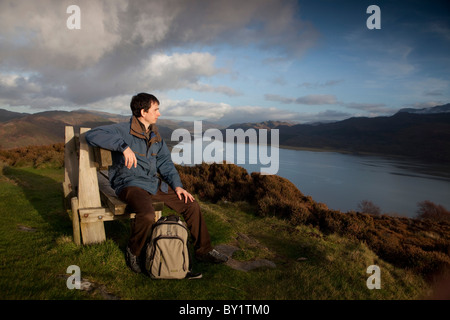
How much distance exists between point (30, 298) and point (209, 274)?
1739 millimetres

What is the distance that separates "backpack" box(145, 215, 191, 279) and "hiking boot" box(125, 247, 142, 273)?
0.14 meters

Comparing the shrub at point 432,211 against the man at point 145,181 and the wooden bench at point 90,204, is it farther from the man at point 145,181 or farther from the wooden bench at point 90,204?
the wooden bench at point 90,204

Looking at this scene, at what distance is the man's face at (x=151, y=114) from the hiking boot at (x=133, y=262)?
1713mm

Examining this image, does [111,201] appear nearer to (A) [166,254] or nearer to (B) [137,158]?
(B) [137,158]

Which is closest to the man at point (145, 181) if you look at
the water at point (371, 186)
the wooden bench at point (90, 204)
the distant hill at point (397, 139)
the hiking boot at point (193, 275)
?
the wooden bench at point (90, 204)

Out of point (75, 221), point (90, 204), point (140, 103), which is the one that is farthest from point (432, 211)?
point (75, 221)

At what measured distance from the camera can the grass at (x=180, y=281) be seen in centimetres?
236

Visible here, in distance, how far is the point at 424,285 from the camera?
3.23 metres

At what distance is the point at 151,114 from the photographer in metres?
3.34

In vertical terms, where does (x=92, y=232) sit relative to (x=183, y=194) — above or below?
below

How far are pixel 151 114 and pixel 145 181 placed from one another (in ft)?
3.07

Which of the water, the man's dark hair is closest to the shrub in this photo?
the water

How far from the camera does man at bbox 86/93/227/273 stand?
2828 millimetres
